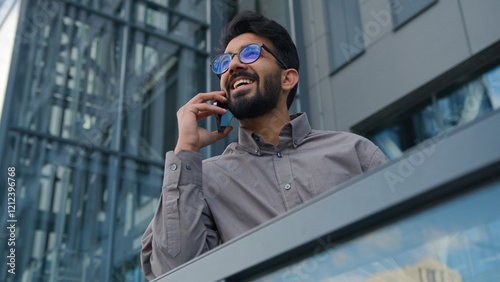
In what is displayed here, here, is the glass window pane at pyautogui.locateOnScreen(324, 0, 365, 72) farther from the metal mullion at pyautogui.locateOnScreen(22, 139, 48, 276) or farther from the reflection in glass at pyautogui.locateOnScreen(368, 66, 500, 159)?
the metal mullion at pyautogui.locateOnScreen(22, 139, 48, 276)

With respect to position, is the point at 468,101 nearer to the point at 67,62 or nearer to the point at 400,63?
the point at 400,63

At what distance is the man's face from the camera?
2.26 metres

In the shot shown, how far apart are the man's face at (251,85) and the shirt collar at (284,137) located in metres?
0.10

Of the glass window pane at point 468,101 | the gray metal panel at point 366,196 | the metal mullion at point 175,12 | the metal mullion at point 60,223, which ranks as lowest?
the gray metal panel at point 366,196

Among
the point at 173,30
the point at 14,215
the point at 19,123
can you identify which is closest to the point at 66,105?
the point at 19,123

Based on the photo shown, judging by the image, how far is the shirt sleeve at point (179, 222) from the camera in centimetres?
176

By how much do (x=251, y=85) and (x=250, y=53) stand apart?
14cm

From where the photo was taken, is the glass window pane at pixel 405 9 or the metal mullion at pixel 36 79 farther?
the glass window pane at pixel 405 9

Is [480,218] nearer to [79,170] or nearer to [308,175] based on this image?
[308,175]

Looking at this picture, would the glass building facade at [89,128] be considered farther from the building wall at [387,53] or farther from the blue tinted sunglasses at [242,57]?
the blue tinted sunglasses at [242,57]

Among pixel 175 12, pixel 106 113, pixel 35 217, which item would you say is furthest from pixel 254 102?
pixel 175 12

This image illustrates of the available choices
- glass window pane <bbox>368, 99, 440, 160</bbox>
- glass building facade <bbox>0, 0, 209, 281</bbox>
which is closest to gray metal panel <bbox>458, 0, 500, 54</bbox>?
glass window pane <bbox>368, 99, 440, 160</bbox>

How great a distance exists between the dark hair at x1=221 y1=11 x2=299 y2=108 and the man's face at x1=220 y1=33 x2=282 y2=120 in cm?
9

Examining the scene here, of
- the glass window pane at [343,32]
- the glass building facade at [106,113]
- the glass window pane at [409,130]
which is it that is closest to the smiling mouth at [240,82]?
the glass building facade at [106,113]
